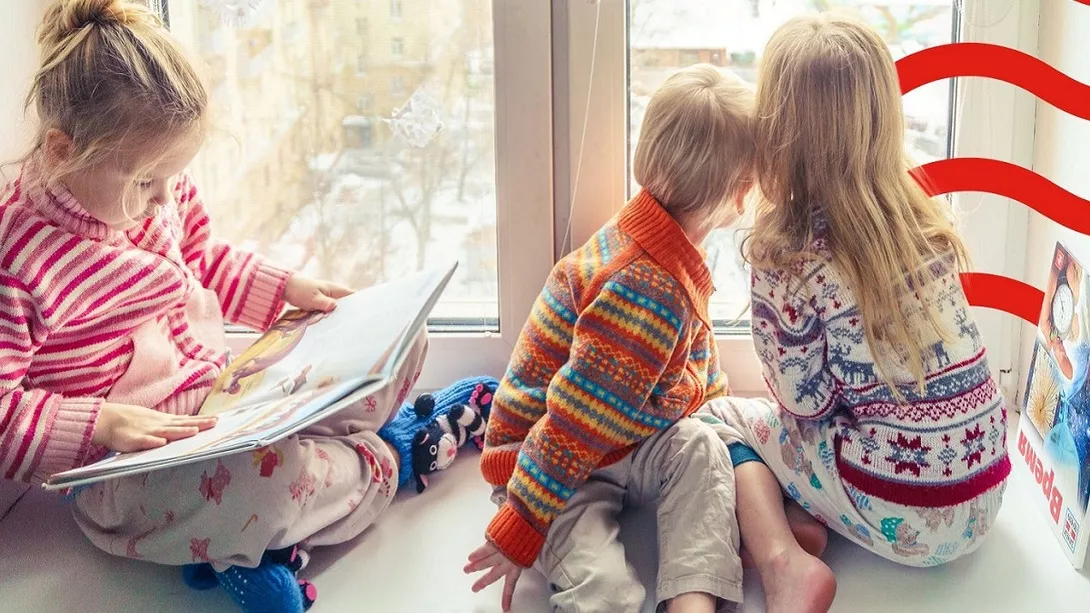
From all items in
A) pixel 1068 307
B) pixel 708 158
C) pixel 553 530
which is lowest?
pixel 553 530

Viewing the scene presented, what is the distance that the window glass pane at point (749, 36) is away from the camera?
1.23 meters

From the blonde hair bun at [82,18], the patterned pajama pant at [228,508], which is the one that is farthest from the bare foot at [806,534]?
the blonde hair bun at [82,18]

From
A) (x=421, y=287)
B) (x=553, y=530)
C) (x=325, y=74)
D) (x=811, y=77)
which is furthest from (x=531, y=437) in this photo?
(x=325, y=74)

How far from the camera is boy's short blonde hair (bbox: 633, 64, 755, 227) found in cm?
103

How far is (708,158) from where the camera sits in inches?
40.7

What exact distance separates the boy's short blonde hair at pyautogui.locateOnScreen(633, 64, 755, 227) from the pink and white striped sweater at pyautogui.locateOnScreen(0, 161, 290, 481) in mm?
518

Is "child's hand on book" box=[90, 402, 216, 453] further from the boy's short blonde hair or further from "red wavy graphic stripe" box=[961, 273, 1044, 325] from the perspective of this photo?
"red wavy graphic stripe" box=[961, 273, 1044, 325]

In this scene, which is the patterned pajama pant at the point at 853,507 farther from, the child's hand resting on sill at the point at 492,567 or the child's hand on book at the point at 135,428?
the child's hand on book at the point at 135,428

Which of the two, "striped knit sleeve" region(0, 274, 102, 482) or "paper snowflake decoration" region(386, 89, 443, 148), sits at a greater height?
"paper snowflake decoration" region(386, 89, 443, 148)

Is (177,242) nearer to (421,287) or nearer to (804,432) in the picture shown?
(421,287)

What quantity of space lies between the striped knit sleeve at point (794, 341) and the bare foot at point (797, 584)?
0.48 ft

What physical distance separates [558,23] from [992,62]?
48cm

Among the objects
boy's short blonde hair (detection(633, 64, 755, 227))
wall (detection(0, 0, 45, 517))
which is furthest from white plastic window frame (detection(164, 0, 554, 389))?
wall (detection(0, 0, 45, 517))

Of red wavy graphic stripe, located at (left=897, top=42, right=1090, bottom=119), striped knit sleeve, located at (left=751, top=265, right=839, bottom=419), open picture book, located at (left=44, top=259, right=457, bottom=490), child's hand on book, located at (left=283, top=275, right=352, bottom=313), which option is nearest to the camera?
open picture book, located at (left=44, top=259, right=457, bottom=490)
